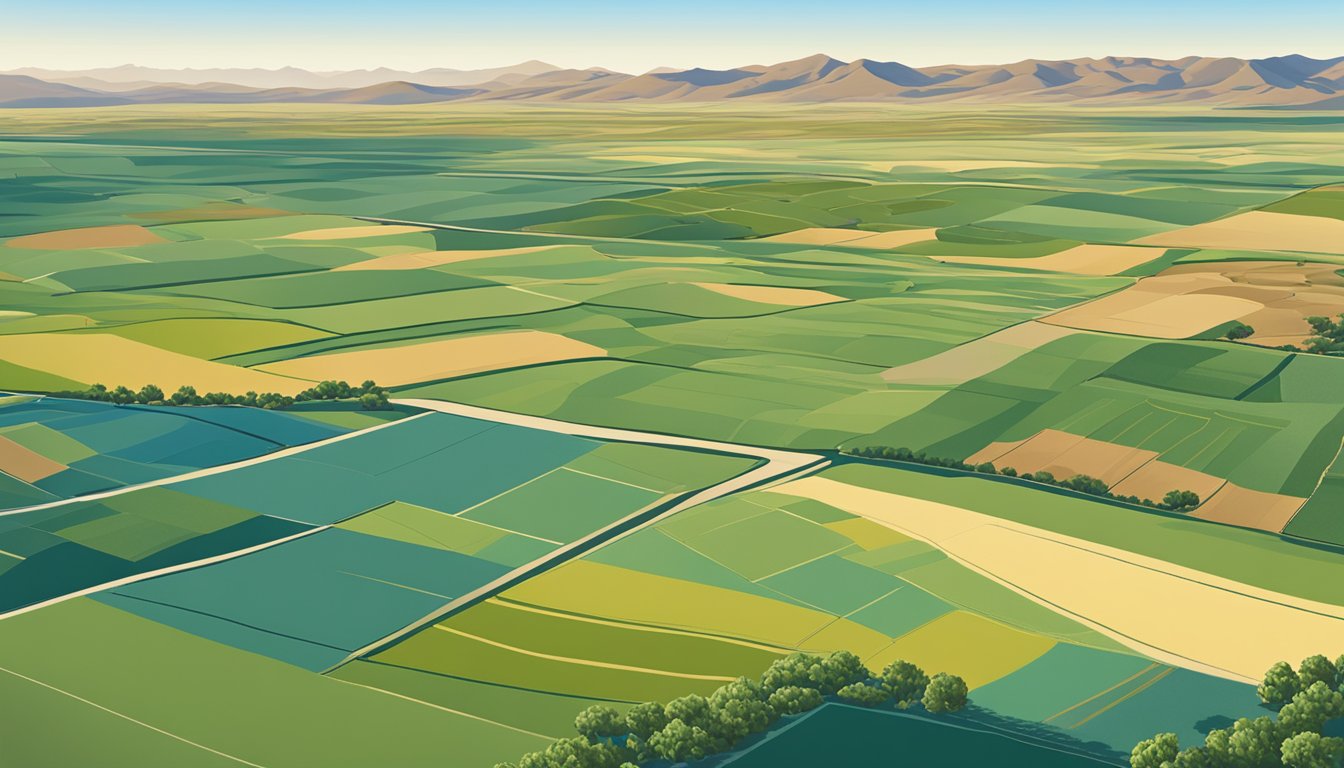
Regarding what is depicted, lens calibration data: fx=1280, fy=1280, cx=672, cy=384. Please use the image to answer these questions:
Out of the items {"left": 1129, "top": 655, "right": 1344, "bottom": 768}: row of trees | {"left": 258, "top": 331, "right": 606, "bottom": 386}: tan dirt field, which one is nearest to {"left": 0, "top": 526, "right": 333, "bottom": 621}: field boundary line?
{"left": 258, "top": 331, "right": 606, "bottom": 386}: tan dirt field

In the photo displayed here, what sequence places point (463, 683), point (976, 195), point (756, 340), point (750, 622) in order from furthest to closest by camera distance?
point (976, 195) → point (756, 340) → point (750, 622) → point (463, 683)

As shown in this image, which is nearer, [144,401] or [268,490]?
[268,490]

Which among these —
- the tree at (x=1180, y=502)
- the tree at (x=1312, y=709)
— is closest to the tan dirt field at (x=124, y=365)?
the tree at (x=1180, y=502)

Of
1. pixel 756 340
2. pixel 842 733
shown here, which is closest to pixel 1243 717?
pixel 842 733

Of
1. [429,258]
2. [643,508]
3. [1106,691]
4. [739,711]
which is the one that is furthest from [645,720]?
[429,258]

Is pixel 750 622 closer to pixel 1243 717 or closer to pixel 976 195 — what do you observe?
pixel 1243 717

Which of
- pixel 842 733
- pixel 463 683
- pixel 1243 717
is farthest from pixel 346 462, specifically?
pixel 1243 717

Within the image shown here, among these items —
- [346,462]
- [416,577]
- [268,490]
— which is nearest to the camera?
[416,577]

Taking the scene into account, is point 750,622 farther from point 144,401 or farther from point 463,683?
point 144,401
